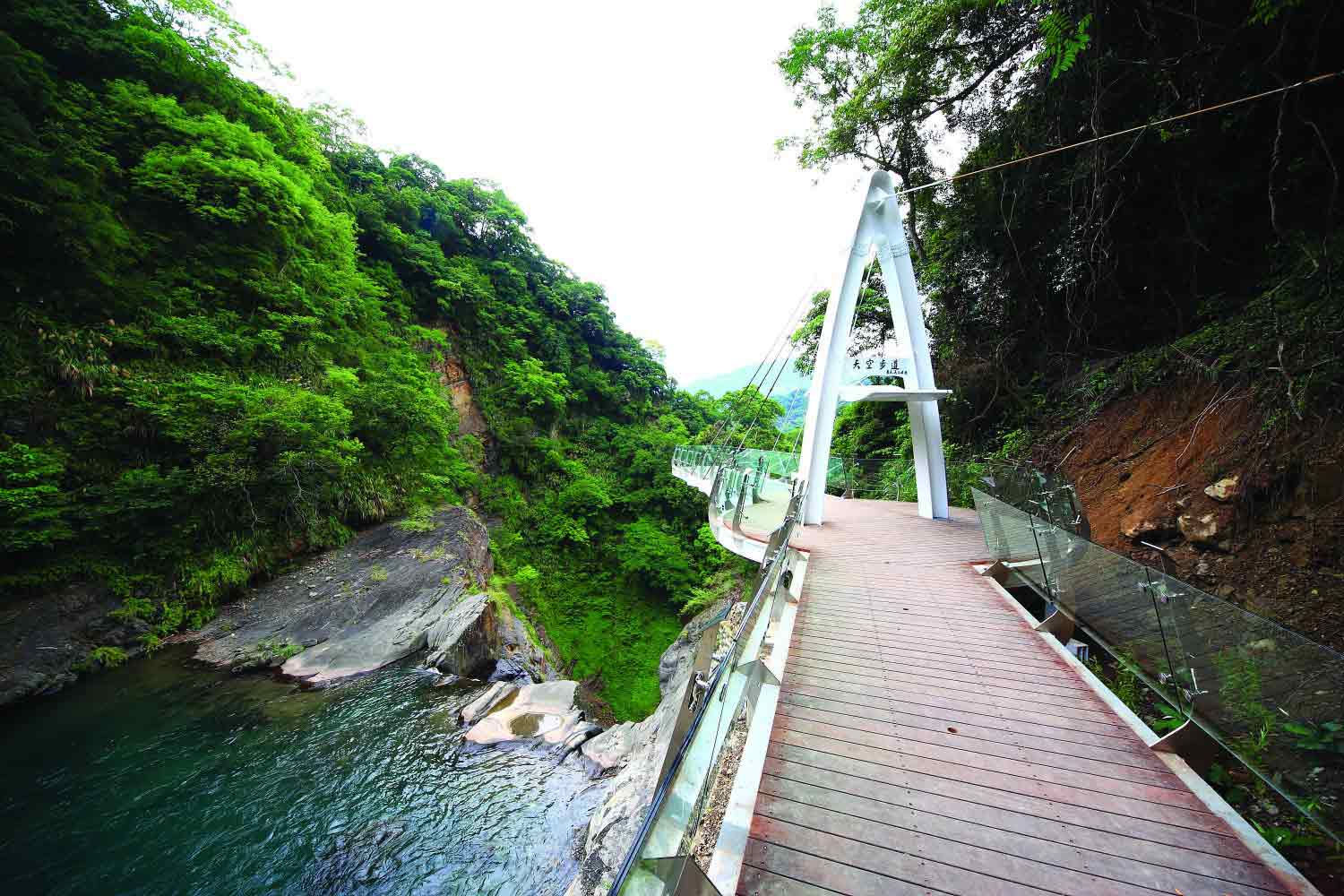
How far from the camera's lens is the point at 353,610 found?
29.6 feet

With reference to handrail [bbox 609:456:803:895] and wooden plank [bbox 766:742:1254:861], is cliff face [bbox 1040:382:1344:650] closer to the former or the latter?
wooden plank [bbox 766:742:1254:861]

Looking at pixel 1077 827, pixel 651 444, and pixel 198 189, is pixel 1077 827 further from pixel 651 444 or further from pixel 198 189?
pixel 651 444

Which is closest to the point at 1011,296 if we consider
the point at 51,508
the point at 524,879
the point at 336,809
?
the point at 524,879

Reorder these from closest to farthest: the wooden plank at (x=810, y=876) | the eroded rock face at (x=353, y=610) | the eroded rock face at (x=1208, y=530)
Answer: the wooden plank at (x=810, y=876) < the eroded rock face at (x=1208, y=530) < the eroded rock face at (x=353, y=610)

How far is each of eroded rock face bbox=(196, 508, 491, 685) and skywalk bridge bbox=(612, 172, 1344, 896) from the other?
26.2 feet

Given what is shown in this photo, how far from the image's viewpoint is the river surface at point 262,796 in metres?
4.76

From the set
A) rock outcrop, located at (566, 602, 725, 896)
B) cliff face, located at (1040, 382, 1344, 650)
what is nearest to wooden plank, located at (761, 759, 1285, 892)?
rock outcrop, located at (566, 602, 725, 896)

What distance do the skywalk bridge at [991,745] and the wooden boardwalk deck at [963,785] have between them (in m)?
0.01

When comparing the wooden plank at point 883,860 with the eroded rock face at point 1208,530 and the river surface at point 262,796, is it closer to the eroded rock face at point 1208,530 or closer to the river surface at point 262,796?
the river surface at point 262,796

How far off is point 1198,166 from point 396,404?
16.5 meters

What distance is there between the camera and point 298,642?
26.6 feet

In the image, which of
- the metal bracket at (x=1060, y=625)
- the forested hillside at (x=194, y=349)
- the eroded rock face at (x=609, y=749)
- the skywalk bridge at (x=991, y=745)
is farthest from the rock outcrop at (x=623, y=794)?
the forested hillside at (x=194, y=349)

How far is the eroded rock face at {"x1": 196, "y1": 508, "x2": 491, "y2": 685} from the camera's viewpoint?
7824mm

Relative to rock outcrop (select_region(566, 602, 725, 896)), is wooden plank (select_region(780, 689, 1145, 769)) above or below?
above
